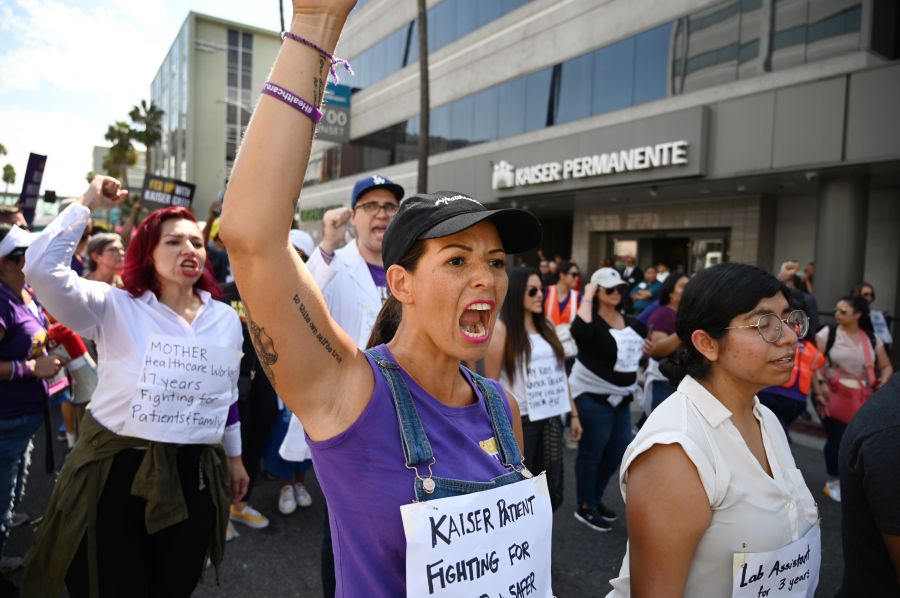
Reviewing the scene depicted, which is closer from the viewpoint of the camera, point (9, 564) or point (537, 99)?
point (9, 564)

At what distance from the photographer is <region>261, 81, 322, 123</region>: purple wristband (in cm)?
115

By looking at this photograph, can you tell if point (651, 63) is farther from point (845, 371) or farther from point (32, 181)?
point (32, 181)

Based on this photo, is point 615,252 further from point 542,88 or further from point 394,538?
point 394,538

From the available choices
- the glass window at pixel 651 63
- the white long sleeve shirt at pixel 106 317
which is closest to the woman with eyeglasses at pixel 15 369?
the white long sleeve shirt at pixel 106 317

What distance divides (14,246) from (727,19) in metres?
14.3

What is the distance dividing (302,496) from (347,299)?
88.1 inches

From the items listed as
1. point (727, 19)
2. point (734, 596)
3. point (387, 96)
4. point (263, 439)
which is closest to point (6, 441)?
point (263, 439)

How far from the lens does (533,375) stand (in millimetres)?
3938

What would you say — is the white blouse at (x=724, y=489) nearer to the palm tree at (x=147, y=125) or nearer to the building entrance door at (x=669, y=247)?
the building entrance door at (x=669, y=247)

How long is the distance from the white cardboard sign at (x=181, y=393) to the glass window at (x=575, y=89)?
15247 mm

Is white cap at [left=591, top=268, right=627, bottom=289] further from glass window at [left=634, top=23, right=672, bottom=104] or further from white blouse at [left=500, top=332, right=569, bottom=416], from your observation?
glass window at [left=634, top=23, right=672, bottom=104]

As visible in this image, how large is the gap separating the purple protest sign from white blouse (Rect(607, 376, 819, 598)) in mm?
6929

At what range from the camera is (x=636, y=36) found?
14.8 meters

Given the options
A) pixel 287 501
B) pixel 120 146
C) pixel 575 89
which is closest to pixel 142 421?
pixel 287 501
